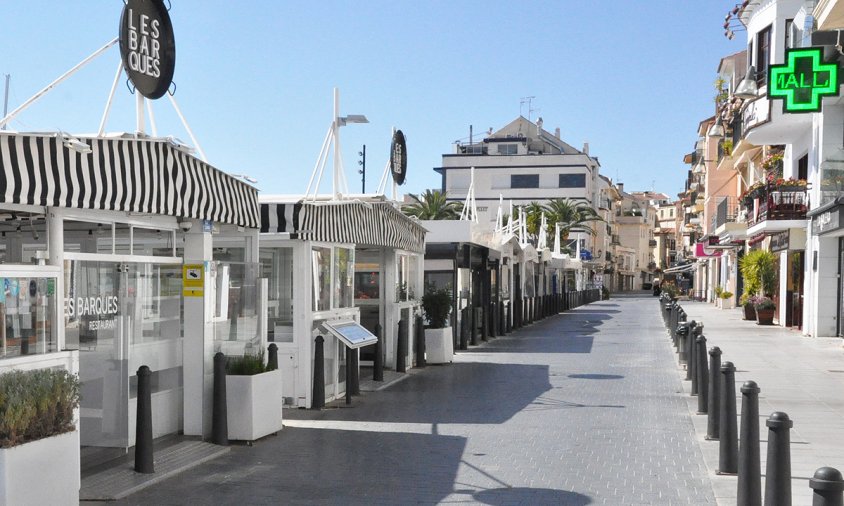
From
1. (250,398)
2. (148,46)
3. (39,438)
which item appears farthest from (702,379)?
(39,438)

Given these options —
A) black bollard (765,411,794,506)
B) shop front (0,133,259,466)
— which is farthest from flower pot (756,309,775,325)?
black bollard (765,411,794,506)

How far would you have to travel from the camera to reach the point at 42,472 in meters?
6.25

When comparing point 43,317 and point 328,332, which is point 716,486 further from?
point 328,332

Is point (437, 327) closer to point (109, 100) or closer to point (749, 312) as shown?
point (109, 100)

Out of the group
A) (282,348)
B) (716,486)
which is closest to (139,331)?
(282,348)

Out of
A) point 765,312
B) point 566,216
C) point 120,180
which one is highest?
point 566,216

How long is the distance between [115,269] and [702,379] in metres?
7.31

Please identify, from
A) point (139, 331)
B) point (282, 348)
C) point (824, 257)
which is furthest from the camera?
point (824, 257)

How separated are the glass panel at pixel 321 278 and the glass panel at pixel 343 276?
0.30 meters

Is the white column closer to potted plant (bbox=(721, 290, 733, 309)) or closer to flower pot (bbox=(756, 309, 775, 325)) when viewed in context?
flower pot (bbox=(756, 309, 775, 325))

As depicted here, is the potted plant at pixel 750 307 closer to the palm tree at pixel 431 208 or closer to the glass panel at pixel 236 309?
the glass panel at pixel 236 309

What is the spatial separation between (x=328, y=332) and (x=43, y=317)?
6.26 meters

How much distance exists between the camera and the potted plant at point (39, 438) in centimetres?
598

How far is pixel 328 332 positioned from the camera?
1302cm
